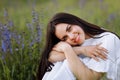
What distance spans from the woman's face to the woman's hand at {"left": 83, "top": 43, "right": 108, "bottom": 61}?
0.10 m

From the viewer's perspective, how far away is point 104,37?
307cm

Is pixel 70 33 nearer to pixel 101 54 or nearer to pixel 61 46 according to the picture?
pixel 61 46

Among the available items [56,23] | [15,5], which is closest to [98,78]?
[56,23]

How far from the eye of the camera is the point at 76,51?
10.2ft

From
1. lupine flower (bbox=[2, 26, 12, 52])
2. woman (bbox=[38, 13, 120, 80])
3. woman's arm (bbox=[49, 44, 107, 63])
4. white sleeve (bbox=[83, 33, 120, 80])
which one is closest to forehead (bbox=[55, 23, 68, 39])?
woman (bbox=[38, 13, 120, 80])

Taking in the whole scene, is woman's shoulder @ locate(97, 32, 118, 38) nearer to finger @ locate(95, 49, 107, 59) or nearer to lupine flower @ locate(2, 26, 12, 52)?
finger @ locate(95, 49, 107, 59)

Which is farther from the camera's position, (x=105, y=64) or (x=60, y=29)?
(x=60, y=29)

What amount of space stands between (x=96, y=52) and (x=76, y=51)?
180 mm

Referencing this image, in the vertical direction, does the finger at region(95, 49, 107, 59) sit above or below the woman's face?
below

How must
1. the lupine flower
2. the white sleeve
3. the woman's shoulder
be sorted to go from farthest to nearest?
the lupine flower → the woman's shoulder → the white sleeve

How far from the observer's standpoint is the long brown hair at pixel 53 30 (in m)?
3.14

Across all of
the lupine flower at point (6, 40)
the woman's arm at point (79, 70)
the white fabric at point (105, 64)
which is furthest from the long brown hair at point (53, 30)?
the lupine flower at point (6, 40)

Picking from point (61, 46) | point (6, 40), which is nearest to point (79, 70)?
point (61, 46)

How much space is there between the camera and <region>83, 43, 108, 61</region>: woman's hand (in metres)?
2.96
